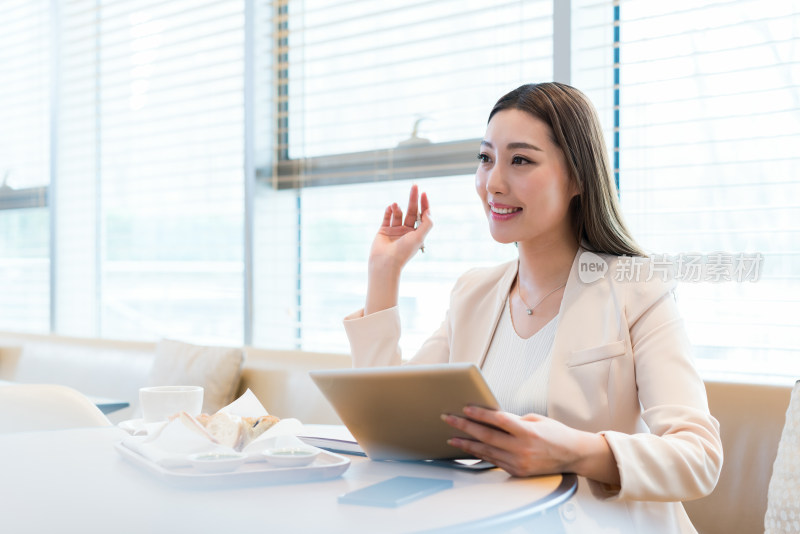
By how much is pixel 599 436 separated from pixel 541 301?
0.45m

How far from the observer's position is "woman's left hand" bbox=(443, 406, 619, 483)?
1.00m

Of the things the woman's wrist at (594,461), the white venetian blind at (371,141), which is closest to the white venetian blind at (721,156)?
the white venetian blind at (371,141)

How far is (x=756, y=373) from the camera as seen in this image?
2.28 m

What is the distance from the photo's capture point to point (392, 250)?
1702 millimetres

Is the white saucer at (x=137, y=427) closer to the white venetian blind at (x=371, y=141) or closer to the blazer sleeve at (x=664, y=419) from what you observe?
the blazer sleeve at (x=664, y=419)

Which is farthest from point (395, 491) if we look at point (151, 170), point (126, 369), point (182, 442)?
point (151, 170)

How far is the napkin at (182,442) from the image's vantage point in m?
0.95

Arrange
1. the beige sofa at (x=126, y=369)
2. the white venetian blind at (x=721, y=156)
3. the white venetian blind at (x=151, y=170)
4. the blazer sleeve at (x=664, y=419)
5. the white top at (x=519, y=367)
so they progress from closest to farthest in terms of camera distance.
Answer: the blazer sleeve at (x=664, y=419), the white top at (x=519, y=367), the white venetian blind at (x=721, y=156), the beige sofa at (x=126, y=369), the white venetian blind at (x=151, y=170)

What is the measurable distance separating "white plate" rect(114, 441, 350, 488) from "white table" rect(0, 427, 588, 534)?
0.01 meters

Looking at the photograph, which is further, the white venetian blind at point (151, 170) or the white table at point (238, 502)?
the white venetian blind at point (151, 170)

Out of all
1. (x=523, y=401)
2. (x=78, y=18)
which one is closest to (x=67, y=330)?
(x=78, y=18)

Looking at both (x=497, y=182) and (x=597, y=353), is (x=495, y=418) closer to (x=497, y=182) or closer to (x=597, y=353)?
(x=597, y=353)

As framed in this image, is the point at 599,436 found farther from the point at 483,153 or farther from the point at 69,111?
the point at 69,111

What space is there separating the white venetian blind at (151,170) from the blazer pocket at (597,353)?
2.51m
